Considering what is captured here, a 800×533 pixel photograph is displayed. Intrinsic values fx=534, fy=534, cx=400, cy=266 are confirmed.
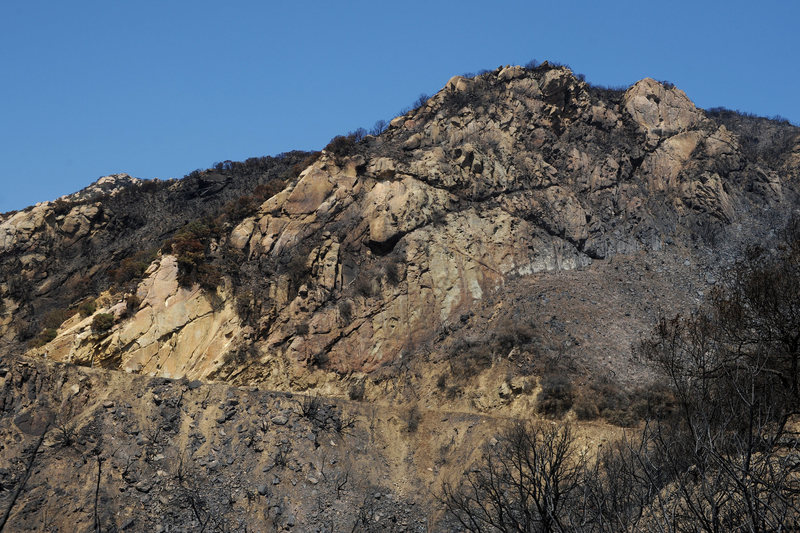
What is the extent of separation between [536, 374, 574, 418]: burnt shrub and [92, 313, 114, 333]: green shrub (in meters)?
20.5

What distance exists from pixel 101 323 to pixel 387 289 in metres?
14.2

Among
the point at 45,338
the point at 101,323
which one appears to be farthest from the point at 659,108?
the point at 45,338

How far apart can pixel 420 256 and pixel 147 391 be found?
15.5 metres

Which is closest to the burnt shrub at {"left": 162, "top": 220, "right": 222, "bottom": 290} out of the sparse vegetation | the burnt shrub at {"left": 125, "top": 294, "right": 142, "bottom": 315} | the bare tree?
the burnt shrub at {"left": 125, "top": 294, "right": 142, "bottom": 315}

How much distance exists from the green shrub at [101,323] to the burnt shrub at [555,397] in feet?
67.4

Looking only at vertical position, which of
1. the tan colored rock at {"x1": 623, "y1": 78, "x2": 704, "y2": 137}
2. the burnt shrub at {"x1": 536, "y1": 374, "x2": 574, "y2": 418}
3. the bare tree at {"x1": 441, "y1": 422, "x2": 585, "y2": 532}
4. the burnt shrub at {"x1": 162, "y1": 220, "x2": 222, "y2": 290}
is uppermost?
the tan colored rock at {"x1": 623, "y1": 78, "x2": 704, "y2": 137}

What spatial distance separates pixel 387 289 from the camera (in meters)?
29.3

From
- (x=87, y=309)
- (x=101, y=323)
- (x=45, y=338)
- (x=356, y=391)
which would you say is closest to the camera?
(x=101, y=323)

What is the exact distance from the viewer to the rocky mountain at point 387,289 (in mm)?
21406

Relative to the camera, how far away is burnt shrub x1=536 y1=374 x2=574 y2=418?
22.8 metres

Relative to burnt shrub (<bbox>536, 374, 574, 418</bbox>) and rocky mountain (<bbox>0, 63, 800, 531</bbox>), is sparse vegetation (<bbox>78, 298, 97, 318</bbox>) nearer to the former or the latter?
rocky mountain (<bbox>0, 63, 800, 531</bbox>)

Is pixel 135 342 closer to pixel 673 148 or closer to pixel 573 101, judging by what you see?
pixel 573 101

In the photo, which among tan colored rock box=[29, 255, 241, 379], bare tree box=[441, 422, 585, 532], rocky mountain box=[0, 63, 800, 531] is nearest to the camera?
bare tree box=[441, 422, 585, 532]

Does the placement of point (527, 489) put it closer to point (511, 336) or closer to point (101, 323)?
point (511, 336)
